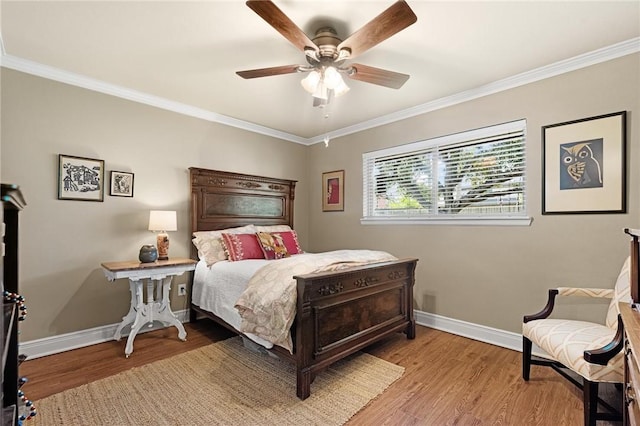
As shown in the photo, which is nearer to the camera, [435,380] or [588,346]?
[588,346]

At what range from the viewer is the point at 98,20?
6.89ft

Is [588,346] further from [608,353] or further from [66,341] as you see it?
[66,341]

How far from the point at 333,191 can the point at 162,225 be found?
233cm

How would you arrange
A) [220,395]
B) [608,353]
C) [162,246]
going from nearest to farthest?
[608,353] < [220,395] < [162,246]

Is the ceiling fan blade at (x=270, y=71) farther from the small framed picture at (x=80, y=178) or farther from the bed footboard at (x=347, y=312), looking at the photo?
the small framed picture at (x=80, y=178)

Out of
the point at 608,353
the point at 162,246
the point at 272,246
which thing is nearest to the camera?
the point at 608,353

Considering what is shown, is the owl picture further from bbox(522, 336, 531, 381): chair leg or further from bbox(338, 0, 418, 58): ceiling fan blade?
bbox(338, 0, 418, 58): ceiling fan blade

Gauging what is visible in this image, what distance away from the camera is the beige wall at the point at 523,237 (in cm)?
239

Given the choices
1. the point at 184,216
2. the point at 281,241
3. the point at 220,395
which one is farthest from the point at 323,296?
the point at 184,216

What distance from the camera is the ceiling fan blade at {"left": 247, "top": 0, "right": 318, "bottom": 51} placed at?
5.17 feet

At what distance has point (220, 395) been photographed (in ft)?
6.90

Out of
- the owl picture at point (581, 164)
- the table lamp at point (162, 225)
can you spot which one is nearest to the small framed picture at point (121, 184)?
the table lamp at point (162, 225)

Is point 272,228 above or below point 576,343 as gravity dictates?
above

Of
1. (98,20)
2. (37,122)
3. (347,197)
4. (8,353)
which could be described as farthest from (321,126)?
(8,353)
